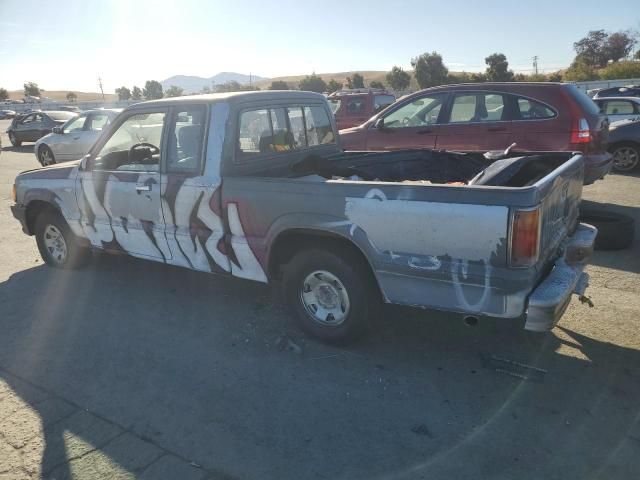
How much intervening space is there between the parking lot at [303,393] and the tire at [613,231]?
0.82 metres

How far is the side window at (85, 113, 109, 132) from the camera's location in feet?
47.1

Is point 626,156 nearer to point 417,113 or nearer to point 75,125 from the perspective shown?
point 417,113

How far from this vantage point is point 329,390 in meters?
3.29

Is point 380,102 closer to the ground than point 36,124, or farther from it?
farther from it

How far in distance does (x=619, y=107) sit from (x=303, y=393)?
504 inches

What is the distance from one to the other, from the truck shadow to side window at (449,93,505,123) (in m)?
4.11

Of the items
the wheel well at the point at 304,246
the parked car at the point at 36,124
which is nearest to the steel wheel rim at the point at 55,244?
the wheel well at the point at 304,246

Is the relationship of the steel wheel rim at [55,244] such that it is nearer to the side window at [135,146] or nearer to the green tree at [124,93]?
the side window at [135,146]

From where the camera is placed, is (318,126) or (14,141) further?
(14,141)

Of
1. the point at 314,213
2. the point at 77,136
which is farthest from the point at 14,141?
the point at 314,213

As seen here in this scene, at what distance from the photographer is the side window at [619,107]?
12.4 metres

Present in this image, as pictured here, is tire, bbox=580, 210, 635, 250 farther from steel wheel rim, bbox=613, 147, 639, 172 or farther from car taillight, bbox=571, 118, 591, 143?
steel wheel rim, bbox=613, 147, 639, 172

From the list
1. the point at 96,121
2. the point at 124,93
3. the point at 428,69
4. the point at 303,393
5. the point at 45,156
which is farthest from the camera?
the point at 124,93

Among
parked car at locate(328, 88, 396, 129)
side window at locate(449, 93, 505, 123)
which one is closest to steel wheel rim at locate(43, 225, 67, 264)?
side window at locate(449, 93, 505, 123)
